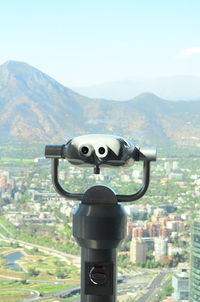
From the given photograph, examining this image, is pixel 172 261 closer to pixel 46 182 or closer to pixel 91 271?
pixel 46 182

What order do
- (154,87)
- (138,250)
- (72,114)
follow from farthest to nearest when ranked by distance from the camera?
(154,87), (72,114), (138,250)

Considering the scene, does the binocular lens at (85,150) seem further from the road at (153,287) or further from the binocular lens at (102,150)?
the road at (153,287)

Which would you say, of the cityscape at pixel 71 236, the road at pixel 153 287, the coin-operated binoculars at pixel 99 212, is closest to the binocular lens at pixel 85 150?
the coin-operated binoculars at pixel 99 212

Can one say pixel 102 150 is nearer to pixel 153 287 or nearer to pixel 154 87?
pixel 153 287

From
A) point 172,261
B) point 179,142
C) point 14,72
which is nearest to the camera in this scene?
point 172,261

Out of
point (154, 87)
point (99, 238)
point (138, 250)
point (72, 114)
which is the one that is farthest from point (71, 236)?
point (99, 238)

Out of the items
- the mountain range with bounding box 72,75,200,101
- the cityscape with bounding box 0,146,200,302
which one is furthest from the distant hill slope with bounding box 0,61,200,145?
the cityscape with bounding box 0,146,200,302

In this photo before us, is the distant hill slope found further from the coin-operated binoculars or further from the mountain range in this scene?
the coin-operated binoculars

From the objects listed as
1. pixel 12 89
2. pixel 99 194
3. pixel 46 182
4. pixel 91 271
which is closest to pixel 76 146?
pixel 99 194
